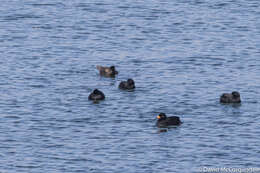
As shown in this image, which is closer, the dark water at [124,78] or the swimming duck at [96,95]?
the dark water at [124,78]

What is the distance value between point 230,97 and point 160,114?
528cm

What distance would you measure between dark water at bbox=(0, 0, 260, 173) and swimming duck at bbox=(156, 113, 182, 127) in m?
0.40

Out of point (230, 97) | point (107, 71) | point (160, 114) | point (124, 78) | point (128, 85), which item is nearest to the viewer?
point (160, 114)

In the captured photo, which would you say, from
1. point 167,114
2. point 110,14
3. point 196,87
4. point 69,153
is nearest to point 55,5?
point 110,14

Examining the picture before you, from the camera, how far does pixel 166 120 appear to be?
40344 millimetres

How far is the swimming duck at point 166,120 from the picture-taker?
1583 inches

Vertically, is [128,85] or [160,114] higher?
[128,85]

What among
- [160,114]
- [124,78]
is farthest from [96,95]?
[124,78]

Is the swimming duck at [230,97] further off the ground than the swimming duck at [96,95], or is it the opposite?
the swimming duck at [96,95]

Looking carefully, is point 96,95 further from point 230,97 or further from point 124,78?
point 230,97

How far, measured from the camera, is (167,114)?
4272 centimetres

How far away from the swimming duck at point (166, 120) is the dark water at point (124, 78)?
0.40 metres

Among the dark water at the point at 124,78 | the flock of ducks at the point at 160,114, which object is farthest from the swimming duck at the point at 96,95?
the dark water at the point at 124,78

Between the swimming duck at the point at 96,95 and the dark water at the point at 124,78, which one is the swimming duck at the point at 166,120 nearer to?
the dark water at the point at 124,78
